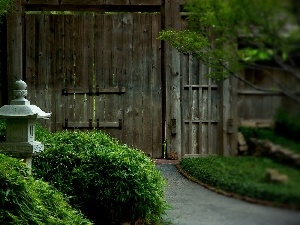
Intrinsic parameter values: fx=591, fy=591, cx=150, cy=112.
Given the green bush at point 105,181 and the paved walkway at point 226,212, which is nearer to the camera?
the paved walkway at point 226,212

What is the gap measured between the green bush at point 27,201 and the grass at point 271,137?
6.59 feet

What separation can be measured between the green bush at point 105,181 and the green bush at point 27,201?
0.25m

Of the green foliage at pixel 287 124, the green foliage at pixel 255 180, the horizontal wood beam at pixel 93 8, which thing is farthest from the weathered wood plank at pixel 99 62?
the green foliage at pixel 287 124

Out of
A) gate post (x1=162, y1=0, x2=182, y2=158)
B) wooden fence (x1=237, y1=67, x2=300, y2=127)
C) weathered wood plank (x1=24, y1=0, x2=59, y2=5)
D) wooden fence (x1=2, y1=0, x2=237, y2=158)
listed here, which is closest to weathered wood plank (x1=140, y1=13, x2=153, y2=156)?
wooden fence (x1=2, y1=0, x2=237, y2=158)

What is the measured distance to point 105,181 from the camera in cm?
399

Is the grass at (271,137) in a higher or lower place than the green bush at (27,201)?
higher

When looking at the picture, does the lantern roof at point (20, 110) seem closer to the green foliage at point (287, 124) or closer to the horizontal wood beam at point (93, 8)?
the horizontal wood beam at point (93, 8)

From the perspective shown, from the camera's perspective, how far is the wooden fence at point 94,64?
19.1 feet

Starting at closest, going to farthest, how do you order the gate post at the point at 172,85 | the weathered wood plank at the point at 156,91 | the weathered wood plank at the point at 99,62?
the gate post at the point at 172,85
the weathered wood plank at the point at 156,91
the weathered wood plank at the point at 99,62

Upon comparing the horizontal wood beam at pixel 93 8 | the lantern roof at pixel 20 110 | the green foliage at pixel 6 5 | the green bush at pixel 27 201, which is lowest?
the green bush at pixel 27 201

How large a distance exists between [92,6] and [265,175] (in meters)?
4.66

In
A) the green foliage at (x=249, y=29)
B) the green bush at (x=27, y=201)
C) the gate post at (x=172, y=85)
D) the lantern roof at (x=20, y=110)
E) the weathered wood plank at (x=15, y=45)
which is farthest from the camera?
the weathered wood plank at (x=15, y=45)

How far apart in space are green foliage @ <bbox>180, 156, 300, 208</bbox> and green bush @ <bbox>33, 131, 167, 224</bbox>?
171cm

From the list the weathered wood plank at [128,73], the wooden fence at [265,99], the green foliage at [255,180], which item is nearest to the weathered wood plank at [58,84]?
the weathered wood plank at [128,73]
